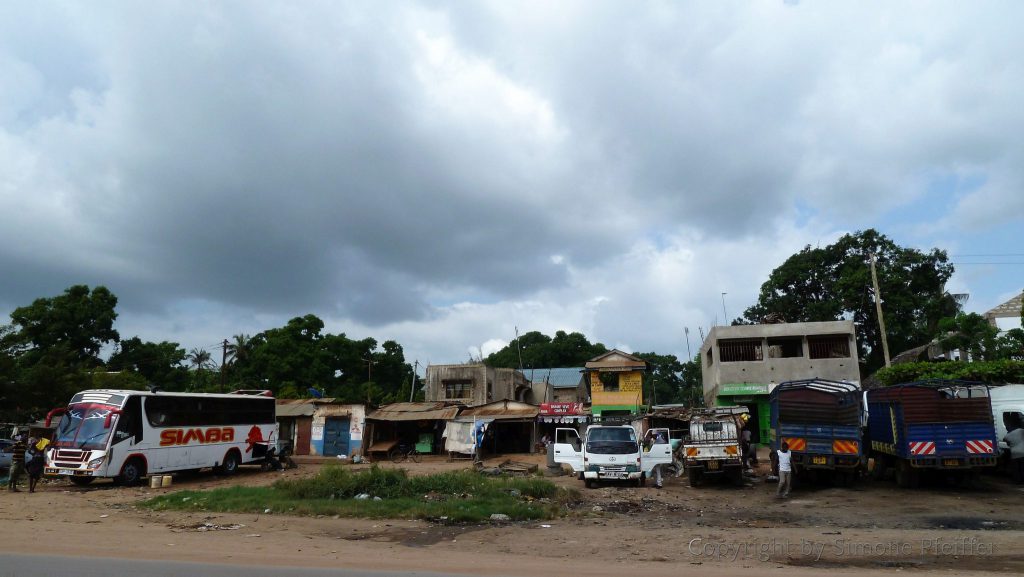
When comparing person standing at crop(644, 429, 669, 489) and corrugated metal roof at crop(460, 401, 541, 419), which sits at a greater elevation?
corrugated metal roof at crop(460, 401, 541, 419)

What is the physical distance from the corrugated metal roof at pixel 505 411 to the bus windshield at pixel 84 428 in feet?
58.1

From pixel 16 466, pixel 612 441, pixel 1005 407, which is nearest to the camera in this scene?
pixel 16 466

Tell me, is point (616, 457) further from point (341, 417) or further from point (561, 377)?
point (561, 377)

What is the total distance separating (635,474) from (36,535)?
14.0 meters

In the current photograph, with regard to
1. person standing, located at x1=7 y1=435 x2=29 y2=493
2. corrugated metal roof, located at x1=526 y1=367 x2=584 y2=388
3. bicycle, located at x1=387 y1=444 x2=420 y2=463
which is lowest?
bicycle, located at x1=387 y1=444 x2=420 y2=463

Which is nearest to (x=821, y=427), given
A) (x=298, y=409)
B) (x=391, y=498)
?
(x=391, y=498)

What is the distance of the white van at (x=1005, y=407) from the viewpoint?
61.3ft

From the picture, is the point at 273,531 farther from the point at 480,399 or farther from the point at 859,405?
the point at 480,399

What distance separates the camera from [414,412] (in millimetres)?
33375

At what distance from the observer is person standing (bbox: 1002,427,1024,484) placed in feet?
57.3

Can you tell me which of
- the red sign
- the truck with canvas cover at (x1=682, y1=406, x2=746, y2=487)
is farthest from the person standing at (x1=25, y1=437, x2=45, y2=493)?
the red sign

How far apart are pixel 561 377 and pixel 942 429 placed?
4465cm

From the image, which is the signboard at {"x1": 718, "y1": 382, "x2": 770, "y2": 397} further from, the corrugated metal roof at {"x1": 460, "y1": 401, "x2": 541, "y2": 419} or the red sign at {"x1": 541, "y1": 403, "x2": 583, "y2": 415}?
the corrugated metal roof at {"x1": 460, "y1": 401, "x2": 541, "y2": 419}

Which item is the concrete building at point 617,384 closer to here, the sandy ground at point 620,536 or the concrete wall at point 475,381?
the concrete wall at point 475,381
